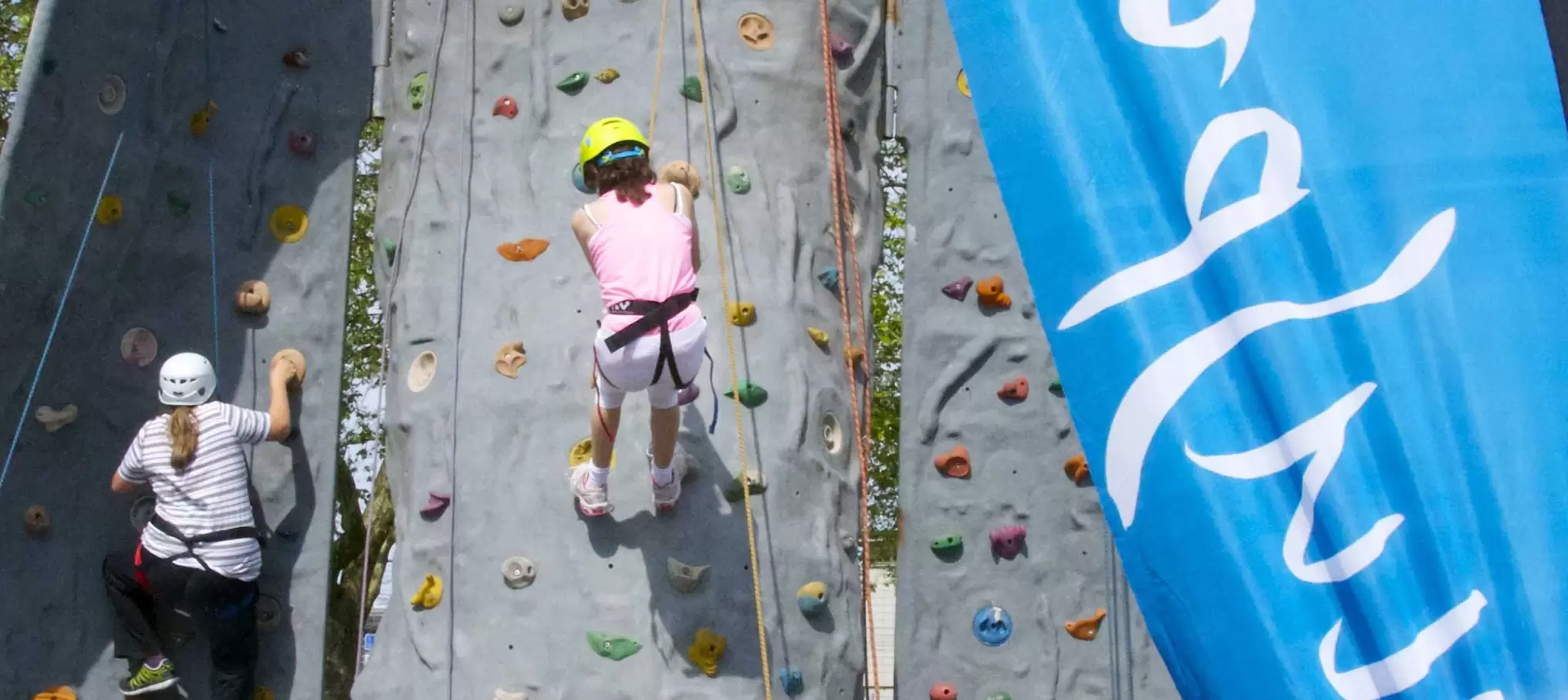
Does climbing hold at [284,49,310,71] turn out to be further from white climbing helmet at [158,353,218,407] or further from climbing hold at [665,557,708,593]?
climbing hold at [665,557,708,593]

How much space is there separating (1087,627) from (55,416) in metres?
3.90

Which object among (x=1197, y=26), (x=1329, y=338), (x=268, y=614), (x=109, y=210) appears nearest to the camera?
(x=1329, y=338)

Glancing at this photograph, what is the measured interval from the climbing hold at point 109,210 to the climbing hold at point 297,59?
89 cm

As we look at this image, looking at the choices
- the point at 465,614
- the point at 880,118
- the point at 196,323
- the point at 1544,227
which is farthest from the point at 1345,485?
the point at 196,323

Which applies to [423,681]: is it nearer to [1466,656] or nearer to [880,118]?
[880,118]

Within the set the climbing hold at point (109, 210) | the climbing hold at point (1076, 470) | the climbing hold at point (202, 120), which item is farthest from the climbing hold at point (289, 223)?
the climbing hold at point (1076, 470)

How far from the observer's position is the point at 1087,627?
6.59m

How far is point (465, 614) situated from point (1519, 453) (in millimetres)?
3686

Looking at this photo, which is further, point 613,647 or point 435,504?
point 435,504

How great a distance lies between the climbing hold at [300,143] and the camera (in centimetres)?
655

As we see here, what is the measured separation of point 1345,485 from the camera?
8.86ft

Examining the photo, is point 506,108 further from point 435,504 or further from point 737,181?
point 435,504

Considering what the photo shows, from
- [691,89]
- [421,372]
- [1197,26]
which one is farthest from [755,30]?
[1197,26]

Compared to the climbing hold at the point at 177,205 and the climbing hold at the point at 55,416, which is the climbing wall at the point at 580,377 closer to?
the climbing hold at the point at 177,205
